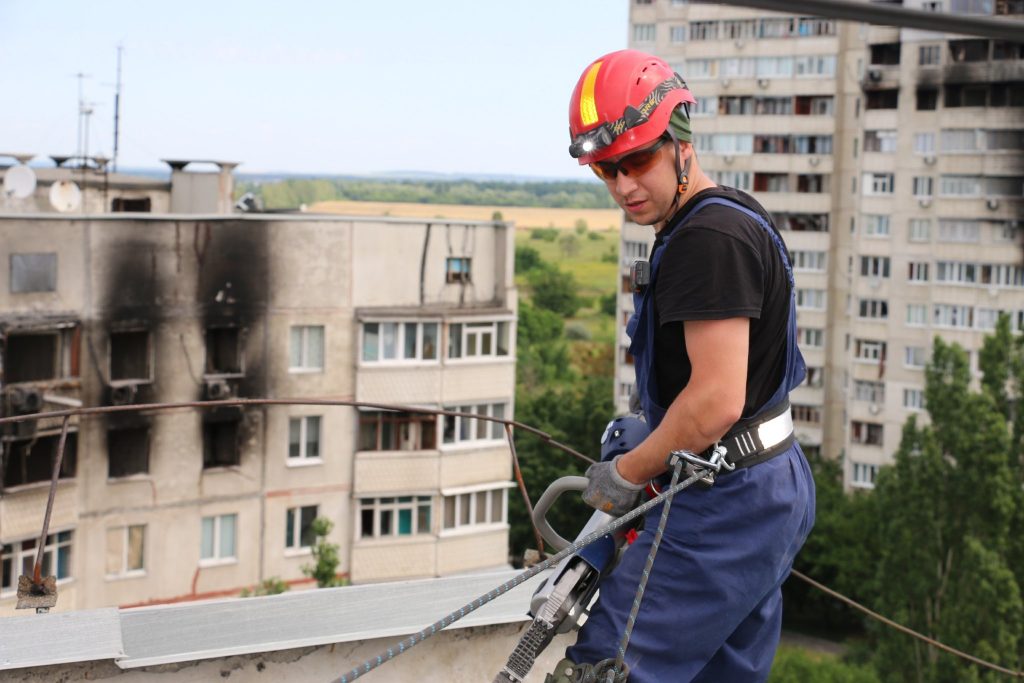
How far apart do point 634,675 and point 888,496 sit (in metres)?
42.2

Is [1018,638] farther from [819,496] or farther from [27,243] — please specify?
[27,243]

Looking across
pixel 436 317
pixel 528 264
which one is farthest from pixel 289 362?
pixel 528 264

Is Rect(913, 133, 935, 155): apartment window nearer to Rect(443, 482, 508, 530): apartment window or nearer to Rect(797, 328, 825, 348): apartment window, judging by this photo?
Rect(797, 328, 825, 348): apartment window

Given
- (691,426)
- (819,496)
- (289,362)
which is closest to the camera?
(691,426)

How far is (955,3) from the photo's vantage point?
64812 mm

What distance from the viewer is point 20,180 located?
36.2 meters

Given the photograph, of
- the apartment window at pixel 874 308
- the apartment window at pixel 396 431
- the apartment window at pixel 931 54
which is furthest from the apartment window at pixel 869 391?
the apartment window at pixel 396 431

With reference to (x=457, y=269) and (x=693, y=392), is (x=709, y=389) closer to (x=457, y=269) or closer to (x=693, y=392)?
(x=693, y=392)

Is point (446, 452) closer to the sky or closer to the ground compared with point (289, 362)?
closer to the ground

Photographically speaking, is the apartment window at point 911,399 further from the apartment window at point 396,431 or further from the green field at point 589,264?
the green field at point 589,264

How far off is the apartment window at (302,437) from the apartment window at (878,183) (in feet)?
108

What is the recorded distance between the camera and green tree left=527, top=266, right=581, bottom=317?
122 metres

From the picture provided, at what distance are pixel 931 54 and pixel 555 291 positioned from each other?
6603 cm

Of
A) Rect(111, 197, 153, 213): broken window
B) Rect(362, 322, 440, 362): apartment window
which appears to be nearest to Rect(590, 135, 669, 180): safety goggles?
Rect(362, 322, 440, 362): apartment window
